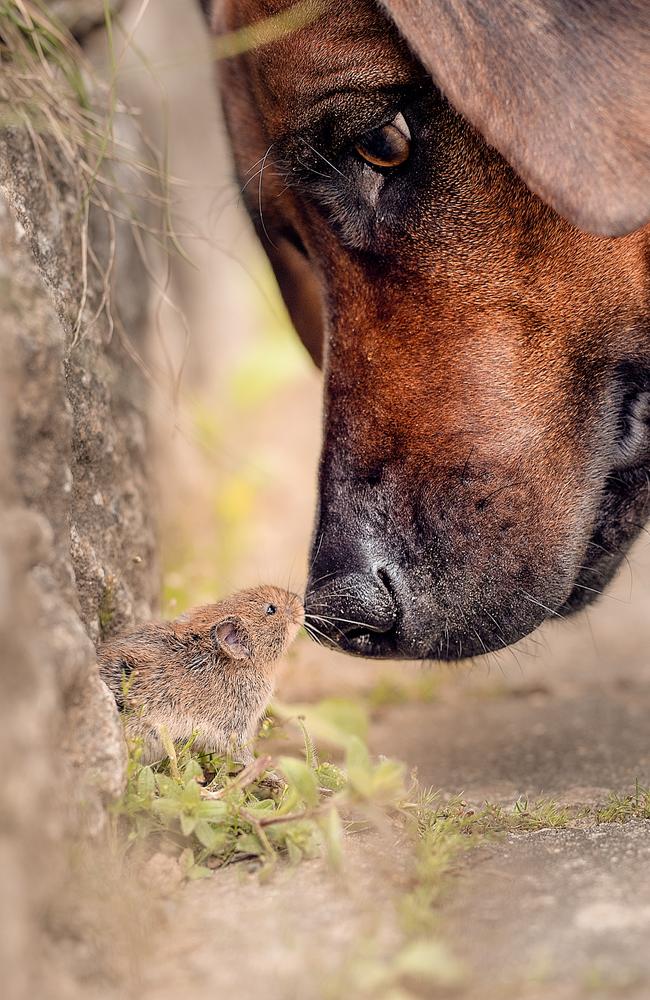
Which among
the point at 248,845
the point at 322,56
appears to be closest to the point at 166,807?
the point at 248,845

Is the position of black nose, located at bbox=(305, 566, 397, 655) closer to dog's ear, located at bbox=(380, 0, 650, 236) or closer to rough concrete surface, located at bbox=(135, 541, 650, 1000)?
rough concrete surface, located at bbox=(135, 541, 650, 1000)

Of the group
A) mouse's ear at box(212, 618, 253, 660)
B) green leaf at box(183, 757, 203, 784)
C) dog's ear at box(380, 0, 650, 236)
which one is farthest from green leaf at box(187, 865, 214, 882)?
dog's ear at box(380, 0, 650, 236)

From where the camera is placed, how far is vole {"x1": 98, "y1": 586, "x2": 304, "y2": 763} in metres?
2.45

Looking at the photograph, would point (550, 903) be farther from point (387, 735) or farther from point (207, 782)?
point (387, 735)

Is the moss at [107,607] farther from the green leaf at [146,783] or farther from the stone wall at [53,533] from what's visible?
the green leaf at [146,783]

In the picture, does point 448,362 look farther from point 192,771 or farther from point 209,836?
point 209,836

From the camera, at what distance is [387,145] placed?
265 cm

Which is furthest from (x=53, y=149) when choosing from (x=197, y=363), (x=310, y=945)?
(x=197, y=363)

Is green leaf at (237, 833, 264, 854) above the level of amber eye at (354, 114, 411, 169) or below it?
below

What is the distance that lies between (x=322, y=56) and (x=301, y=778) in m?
1.70

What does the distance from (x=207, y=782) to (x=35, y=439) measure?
0.89m

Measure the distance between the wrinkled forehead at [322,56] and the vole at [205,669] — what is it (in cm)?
124

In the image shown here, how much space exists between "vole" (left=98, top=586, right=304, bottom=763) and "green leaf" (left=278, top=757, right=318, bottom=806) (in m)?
0.45

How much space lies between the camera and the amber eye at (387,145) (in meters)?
2.63
